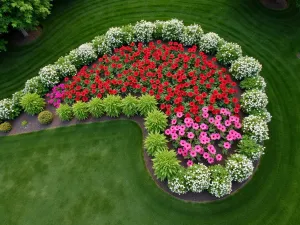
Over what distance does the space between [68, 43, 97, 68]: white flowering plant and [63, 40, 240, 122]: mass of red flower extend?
0.58 meters

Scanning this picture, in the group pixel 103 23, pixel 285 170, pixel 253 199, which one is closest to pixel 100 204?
pixel 253 199

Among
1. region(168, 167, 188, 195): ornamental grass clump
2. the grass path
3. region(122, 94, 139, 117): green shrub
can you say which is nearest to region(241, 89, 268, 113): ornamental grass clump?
the grass path

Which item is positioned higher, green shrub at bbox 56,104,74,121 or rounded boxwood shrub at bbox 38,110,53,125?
green shrub at bbox 56,104,74,121

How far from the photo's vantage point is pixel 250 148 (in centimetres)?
1416

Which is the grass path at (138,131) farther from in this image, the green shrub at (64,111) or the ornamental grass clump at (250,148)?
the ornamental grass clump at (250,148)

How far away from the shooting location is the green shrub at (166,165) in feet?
45.2

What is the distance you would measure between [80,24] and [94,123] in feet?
31.7

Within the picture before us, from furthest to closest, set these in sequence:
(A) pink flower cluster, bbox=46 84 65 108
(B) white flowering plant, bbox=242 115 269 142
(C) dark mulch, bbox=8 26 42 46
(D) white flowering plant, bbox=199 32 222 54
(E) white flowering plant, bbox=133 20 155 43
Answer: (C) dark mulch, bbox=8 26 42 46 < (E) white flowering plant, bbox=133 20 155 43 < (D) white flowering plant, bbox=199 32 222 54 < (A) pink flower cluster, bbox=46 84 65 108 < (B) white flowering plant, bbox=242 115 269 142

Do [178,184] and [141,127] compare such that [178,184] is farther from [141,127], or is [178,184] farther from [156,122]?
[141,127]

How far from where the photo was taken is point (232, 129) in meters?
15.0

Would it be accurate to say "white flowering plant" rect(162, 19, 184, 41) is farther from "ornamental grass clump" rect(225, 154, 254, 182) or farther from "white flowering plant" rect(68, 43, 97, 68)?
"ornamental grass clump" rect(225, 154, 254, 182)

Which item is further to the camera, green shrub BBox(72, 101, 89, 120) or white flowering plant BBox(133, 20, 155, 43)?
white flowering plant BBox(133, 20, 155, 43)

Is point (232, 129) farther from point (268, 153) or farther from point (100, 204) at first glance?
point (100, 204)

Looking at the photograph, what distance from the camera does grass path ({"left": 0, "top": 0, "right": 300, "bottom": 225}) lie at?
45.2ft
